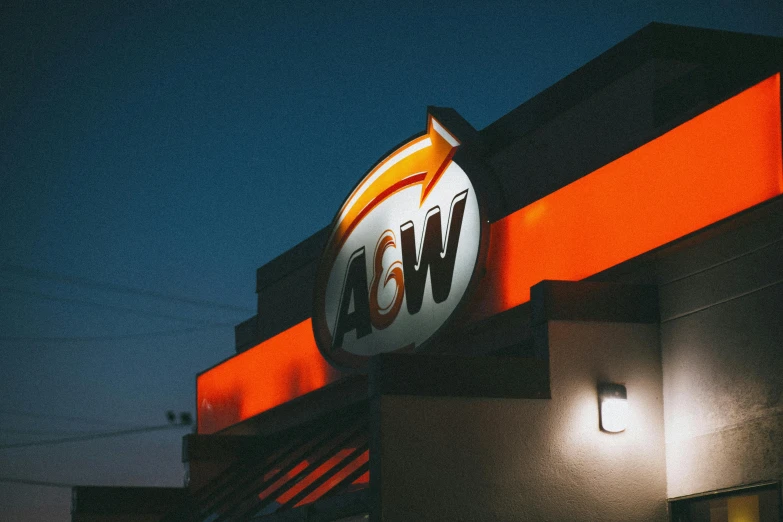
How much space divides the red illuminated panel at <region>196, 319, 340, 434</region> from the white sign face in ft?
2.29

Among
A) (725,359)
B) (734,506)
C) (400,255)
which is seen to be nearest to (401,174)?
(400,255)

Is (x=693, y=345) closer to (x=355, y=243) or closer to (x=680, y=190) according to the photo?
(x=680, y=190)

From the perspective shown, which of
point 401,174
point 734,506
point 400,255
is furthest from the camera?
point 401,174

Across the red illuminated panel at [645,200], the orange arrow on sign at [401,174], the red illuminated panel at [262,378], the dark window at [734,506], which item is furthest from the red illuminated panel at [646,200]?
the red illuminated panel at [262,378]

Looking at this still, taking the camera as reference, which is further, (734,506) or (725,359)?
(725,359)

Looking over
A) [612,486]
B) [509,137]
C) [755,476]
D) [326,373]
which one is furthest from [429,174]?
[755,476]

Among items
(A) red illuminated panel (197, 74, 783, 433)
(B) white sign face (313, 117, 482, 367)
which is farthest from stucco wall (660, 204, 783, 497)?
(B) white sign face (313, 117, 482, 367)

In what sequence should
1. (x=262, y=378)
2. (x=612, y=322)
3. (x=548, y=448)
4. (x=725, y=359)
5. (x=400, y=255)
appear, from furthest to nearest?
(x=262, y=378) < (x=400, y=255) < (x=612, y=322) < (x=548, y=448) < (x=725, y=359)

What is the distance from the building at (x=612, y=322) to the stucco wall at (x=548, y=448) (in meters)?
0.01

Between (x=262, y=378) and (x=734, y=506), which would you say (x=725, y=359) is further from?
(x=262, y=378)

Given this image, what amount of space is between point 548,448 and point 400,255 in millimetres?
4071

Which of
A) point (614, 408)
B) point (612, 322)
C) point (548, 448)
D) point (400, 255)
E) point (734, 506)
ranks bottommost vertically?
point (734, 506)

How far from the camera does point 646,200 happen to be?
9.27 metres

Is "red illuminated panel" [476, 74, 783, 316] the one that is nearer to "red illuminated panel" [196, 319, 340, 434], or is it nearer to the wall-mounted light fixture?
the wall-mounted light fixture
